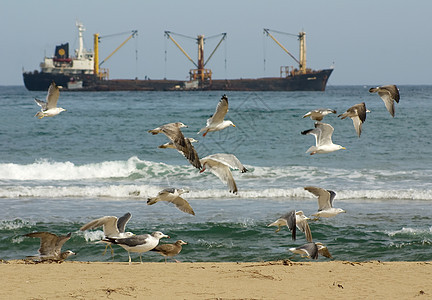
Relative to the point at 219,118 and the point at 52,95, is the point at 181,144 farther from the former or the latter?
the point at 52,95

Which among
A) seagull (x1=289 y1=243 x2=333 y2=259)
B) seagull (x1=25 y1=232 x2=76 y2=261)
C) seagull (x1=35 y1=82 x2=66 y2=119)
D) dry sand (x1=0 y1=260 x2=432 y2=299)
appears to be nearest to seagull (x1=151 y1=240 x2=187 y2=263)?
dry sand (x1=0 y1=260 x2=432 y2=299)

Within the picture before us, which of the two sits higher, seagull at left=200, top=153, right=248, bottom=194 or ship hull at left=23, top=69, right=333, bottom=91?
ship hull at left=23, top=69, right=333, bottom=91

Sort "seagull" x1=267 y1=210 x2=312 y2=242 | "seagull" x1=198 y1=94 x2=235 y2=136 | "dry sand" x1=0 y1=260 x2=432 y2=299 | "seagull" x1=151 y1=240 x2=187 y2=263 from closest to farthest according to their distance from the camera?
1. "dry sand" x1=0 y1=260 x2=432 y2=299
2. "seagull" x1=267 y1=210 x2=312 y2=242
3. "seagull" x1=151 y1=240 x2=187 y2=263
4. "seagull" x1=198 y1=94 x2=235 y2=136

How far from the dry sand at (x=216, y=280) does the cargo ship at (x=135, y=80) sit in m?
83.0

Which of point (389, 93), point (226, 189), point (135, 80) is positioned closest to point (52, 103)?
point (389, 93)

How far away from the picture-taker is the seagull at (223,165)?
8.54 m

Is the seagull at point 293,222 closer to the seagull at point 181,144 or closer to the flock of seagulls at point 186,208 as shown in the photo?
the flock of seagulls at point 186,208

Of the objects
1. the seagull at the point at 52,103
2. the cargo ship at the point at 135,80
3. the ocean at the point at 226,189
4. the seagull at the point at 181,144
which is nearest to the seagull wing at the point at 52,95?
the seagull at the point at 52,103

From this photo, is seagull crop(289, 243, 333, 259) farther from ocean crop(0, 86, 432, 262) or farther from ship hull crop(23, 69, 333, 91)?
ship hull crop(23, 69, 333, 91)

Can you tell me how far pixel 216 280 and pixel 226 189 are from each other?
28.6 ft

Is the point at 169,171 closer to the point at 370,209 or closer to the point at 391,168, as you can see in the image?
the point at 391,168

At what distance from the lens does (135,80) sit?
327ft

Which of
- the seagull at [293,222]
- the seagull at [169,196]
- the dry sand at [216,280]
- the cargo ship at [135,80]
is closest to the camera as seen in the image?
the dry sand at [216,280]

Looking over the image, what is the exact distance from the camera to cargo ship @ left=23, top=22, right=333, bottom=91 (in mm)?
94000
